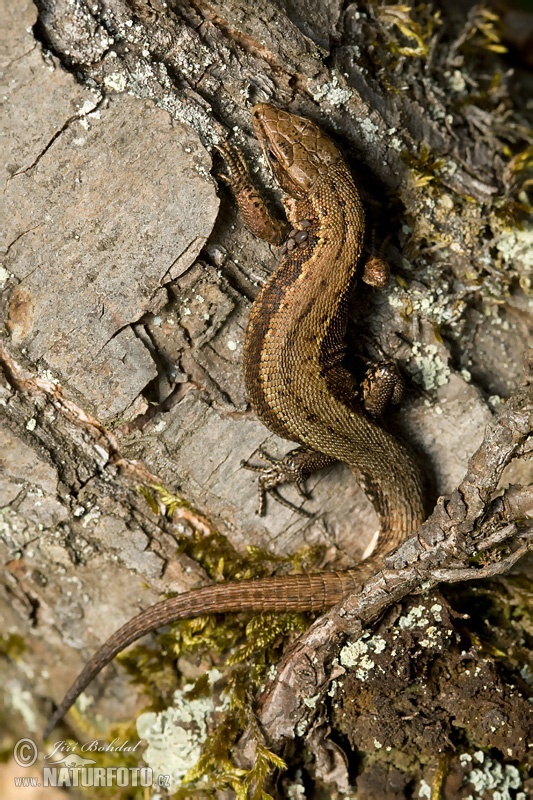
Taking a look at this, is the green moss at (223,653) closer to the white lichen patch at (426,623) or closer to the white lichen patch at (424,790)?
the white lichen patch at (426,623)

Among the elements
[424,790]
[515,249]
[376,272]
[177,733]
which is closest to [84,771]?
[177,733]

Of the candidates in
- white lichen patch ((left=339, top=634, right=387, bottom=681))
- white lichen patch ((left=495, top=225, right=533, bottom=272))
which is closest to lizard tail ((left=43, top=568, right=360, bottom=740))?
white lichen patch ((left=339, top=634, right=387, bottom=681))

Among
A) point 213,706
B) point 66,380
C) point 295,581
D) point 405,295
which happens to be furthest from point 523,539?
point 66,380

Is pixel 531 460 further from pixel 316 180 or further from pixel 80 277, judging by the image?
pixel 80 277

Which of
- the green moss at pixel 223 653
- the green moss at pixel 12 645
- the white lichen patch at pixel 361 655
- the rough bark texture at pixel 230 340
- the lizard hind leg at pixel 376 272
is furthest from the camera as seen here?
the green moss at pixel 12 645

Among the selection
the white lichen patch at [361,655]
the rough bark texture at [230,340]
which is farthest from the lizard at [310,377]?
the white lichen patch at [361,655]

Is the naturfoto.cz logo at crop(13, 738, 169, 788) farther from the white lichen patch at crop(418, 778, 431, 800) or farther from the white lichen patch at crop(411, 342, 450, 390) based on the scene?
the white lichen patch at crop(411, 342, 450, 390)

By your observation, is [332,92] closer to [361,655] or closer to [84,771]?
[361,655]
